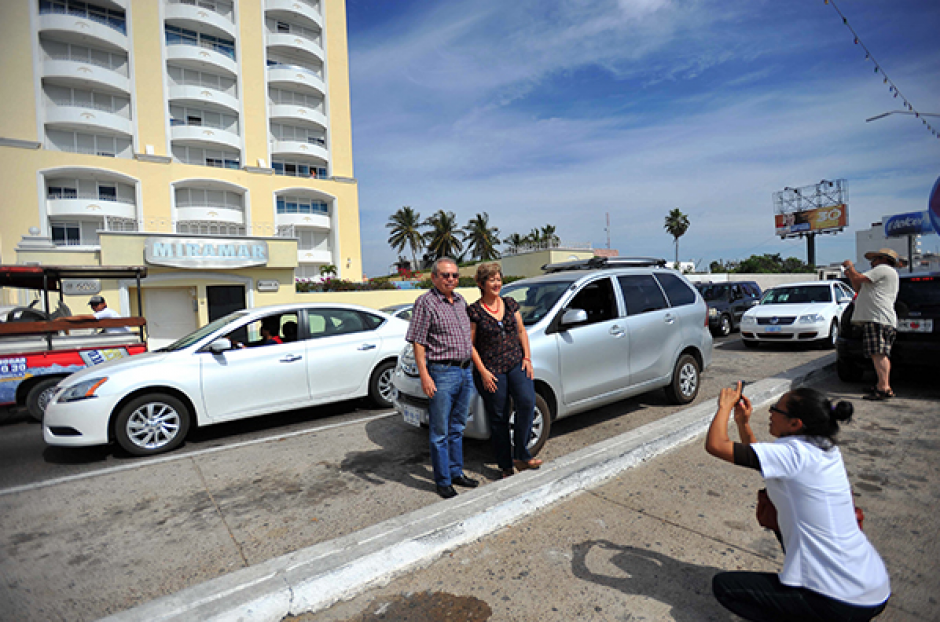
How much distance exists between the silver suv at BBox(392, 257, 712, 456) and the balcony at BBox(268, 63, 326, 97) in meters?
36.2

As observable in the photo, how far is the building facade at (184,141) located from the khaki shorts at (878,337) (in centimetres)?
2073

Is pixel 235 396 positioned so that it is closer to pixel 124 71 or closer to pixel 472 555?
pixel 472 555

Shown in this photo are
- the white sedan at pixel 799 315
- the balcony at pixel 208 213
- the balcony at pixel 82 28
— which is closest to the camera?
the white sedan at pixel 799 315

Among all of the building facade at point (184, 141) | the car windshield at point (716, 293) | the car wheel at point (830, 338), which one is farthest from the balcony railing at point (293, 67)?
the car wheel at point (830, 338)

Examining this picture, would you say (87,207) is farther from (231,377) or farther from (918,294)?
(918,294)

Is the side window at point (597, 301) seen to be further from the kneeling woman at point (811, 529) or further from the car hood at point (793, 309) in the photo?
the car hood at point (793, 309)

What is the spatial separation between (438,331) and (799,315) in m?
9.87

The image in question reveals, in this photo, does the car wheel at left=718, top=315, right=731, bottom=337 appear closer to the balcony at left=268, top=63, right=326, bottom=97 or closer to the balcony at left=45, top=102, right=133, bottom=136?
the balcony at left=268, top=63, right=326, bottom=97

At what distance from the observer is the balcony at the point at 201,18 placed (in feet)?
104

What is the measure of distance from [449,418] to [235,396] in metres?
3.08

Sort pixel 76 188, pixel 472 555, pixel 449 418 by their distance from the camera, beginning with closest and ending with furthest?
1. pixel 472 555
2. pixel 449 418
3. pixel 76 188

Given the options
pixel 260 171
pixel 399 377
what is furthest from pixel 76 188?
pixel 399 377

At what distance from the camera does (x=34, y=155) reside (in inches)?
1097

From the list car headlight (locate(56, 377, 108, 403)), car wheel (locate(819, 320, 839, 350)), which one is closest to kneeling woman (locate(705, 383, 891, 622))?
car headlight (locate(56, 377, 108, 403))
